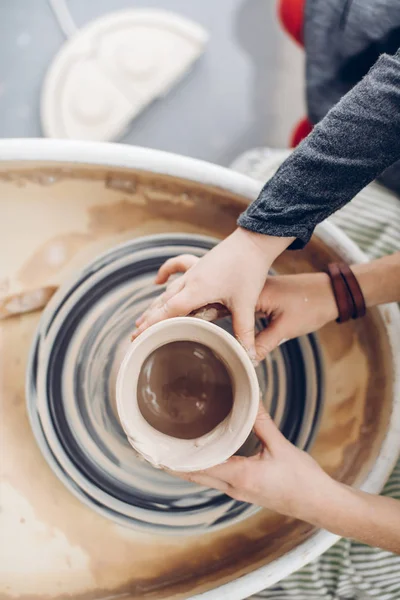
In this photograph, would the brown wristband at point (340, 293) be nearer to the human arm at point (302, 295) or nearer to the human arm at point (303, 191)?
the human arm at point (302, 295)

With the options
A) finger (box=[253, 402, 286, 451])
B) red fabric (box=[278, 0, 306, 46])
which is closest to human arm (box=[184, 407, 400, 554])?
finger (box=[253, 402, 286, 451])

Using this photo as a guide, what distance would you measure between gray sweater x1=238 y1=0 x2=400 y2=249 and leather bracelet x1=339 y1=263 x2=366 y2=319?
132 mm

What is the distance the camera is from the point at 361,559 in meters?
0.87

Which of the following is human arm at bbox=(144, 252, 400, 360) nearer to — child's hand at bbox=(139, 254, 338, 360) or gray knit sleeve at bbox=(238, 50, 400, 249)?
child's hand at bbox=(139, 254, 338, 360)

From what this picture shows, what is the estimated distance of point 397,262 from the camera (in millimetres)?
824

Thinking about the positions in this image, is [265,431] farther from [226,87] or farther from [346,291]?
[226,87]

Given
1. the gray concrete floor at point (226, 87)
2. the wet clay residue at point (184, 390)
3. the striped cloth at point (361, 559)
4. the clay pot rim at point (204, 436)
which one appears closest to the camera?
the clay pot rim at point (204, 436)

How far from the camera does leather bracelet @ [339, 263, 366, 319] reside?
79 cm

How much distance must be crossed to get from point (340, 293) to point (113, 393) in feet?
1.23

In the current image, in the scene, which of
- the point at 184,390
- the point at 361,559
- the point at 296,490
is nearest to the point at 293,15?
the point at 184,390

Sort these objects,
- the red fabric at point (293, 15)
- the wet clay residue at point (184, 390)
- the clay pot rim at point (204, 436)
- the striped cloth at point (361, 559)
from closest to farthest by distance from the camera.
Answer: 1. the clay pot rim at point (204, 436)
2. the wet clay residue at point (184, 390)
3. the striped cloth at point (361, 559)
4. the red fabric at point (293, 15)

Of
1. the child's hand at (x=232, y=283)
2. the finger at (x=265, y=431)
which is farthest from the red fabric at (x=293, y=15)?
the finger at (x=265, y=431)

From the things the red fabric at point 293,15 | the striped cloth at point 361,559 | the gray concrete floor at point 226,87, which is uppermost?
the gray concrete floor at point 226,87

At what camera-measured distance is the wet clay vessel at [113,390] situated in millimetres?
775
